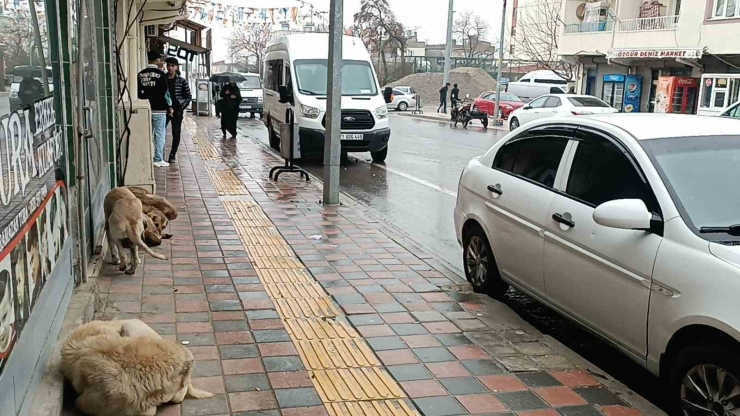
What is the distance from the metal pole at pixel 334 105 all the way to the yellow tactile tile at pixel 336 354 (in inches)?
201

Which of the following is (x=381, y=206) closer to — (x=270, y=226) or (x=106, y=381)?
(x=270, y=226)

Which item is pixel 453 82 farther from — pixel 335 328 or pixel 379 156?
pixel 335 328

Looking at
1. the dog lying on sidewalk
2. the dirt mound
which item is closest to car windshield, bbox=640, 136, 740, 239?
the dog lying on sidewalk

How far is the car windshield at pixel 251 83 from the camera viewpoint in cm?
3261

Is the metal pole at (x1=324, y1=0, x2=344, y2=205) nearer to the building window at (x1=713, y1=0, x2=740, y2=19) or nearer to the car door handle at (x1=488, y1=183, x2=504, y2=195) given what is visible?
the car door handle at (x1=488, y1=183, x2=504, y2=195)

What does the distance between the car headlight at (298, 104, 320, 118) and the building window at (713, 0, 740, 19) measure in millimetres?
20014

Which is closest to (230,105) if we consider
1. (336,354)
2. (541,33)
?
(336,354)

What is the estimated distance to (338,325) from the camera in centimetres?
509

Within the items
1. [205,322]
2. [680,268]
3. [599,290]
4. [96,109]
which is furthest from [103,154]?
[680,268]

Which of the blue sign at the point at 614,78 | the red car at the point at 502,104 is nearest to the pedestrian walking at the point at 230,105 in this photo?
the red car at the point at 502,104

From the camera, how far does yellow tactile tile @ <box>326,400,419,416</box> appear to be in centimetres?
380

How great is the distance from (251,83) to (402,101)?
1496 cm

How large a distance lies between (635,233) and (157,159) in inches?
406

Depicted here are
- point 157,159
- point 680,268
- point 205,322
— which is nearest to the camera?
point 680,268
